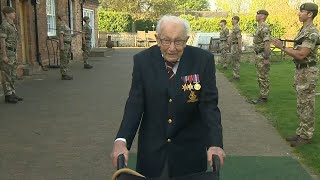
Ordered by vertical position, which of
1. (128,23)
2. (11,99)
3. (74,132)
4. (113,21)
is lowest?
(74,132)

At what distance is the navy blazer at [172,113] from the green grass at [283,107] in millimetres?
2957

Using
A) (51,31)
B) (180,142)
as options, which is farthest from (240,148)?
(51,31)

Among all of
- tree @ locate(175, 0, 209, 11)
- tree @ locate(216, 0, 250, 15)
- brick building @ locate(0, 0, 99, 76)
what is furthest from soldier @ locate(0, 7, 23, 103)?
tree @ locate(175, 0, 209, 11)

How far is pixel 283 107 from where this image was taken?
9.41 m

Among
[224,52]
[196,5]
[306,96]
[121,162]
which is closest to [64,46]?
[224,52]

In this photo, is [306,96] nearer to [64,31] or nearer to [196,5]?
[64,31]

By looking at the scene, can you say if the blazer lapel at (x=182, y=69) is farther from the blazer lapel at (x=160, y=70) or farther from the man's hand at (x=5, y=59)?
the man's hand at (x=5, y=59)

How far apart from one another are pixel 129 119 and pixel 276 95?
8.86 meters

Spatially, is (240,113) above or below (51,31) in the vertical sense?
below

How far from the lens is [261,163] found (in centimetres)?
573

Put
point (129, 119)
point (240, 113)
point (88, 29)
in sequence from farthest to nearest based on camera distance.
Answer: point (88, 29) < point (240, 113) < point (129, 119)

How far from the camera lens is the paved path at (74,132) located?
5664 millimetres

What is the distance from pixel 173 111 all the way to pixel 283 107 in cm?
701

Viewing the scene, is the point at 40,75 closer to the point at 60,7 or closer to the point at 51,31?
the point at 51,31
